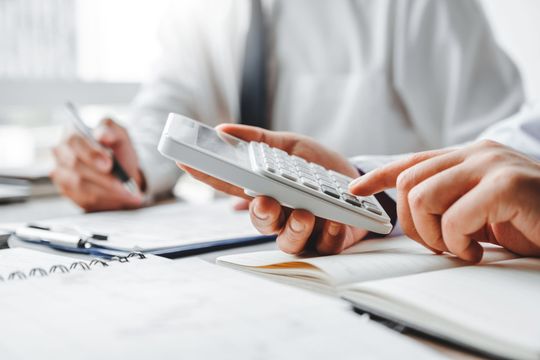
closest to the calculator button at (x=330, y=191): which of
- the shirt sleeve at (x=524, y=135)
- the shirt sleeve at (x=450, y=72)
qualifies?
the shirt sleeve at (x=524, y=135)

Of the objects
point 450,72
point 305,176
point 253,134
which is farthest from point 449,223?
point 450,72

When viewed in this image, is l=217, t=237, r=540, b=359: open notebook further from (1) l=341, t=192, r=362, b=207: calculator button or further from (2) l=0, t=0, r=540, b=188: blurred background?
(2) l=0, t=0, r=540, b=188: blurred background

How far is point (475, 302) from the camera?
0.32 metres

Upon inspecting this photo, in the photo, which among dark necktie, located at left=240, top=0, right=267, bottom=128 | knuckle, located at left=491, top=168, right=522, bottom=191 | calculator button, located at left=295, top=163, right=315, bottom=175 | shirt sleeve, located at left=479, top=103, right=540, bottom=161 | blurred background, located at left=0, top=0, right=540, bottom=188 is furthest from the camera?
blurred background, located at left=0, top=0, right=540, bottom=188

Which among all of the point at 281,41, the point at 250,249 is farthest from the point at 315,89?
the point at 250,249

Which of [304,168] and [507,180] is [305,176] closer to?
[304,168]

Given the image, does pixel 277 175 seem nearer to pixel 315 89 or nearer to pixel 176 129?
pixel 176 129

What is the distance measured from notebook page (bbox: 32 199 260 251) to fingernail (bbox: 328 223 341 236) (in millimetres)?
127

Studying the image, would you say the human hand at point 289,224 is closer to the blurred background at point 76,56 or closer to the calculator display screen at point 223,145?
the calculator display screen at point 223,145

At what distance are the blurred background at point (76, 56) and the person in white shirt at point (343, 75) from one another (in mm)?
134

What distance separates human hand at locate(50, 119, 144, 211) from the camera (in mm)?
820

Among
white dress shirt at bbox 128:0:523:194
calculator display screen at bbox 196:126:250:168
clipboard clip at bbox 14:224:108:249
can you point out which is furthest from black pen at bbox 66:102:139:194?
calculator display screen at bbox 196:126:250:168

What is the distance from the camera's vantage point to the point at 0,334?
10.7 inches

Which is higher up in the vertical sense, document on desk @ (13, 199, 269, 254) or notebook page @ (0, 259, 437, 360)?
notebook page @ (0, 259, 437, 360)
